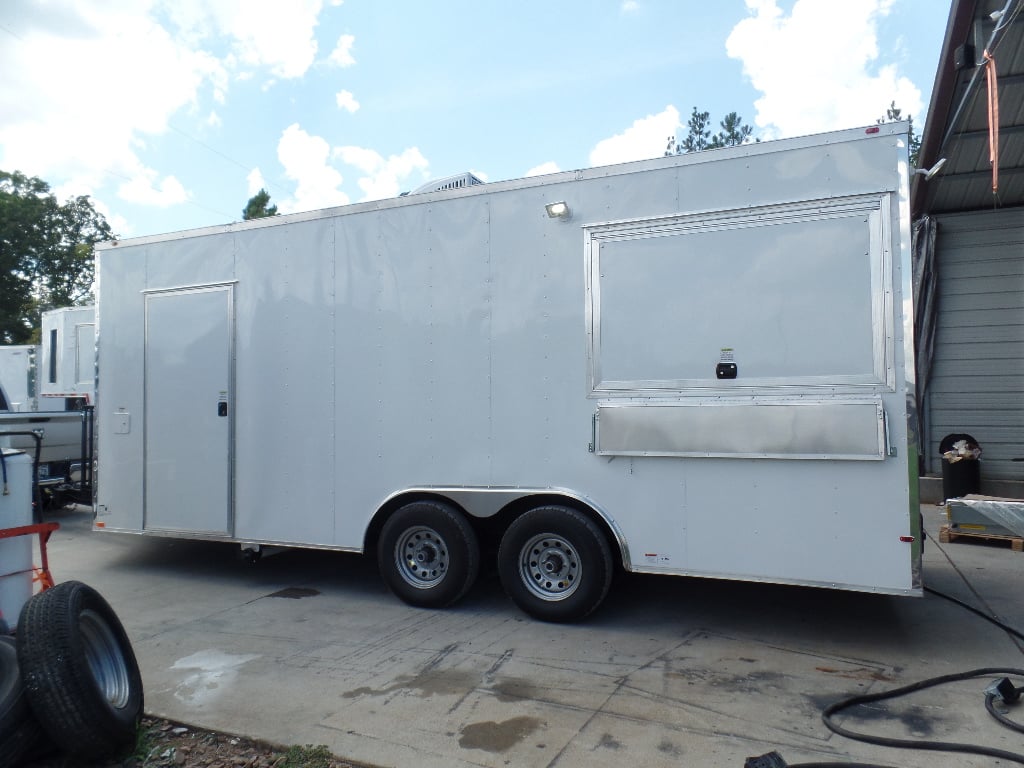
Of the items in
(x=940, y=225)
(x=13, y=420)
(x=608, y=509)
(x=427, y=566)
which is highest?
(x=940, y=225)

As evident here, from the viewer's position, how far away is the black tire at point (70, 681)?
3092mm

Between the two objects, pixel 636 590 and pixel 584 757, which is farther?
pixel 636 590

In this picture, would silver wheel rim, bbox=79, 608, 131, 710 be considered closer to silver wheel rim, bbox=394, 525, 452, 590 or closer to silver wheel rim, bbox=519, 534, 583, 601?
silver wheel rim, bbox=394, 525, 452, 590

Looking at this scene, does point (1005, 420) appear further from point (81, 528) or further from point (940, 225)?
point (81, 528)

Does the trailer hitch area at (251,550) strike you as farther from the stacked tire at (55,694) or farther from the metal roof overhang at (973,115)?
the metal roof overhang at (973,115)

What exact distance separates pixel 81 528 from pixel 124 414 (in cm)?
405

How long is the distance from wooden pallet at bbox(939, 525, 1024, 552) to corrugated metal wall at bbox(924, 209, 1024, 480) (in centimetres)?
316

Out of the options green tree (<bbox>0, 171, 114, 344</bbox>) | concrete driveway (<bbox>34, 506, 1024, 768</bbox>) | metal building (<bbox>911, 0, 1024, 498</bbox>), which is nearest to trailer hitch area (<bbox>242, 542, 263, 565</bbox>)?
concrete driveway (<bbox>34, 506, 1024, 768</bbox>)

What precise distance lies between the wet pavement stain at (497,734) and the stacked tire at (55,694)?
158 cm

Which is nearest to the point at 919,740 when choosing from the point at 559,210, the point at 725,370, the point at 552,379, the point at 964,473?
the point at 725,370

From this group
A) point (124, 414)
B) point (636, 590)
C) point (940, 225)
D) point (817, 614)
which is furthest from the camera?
point (940, 225)

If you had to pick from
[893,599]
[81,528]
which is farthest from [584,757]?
[81,528]

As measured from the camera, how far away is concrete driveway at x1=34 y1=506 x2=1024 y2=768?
11.4 ft

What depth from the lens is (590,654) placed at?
464cm
